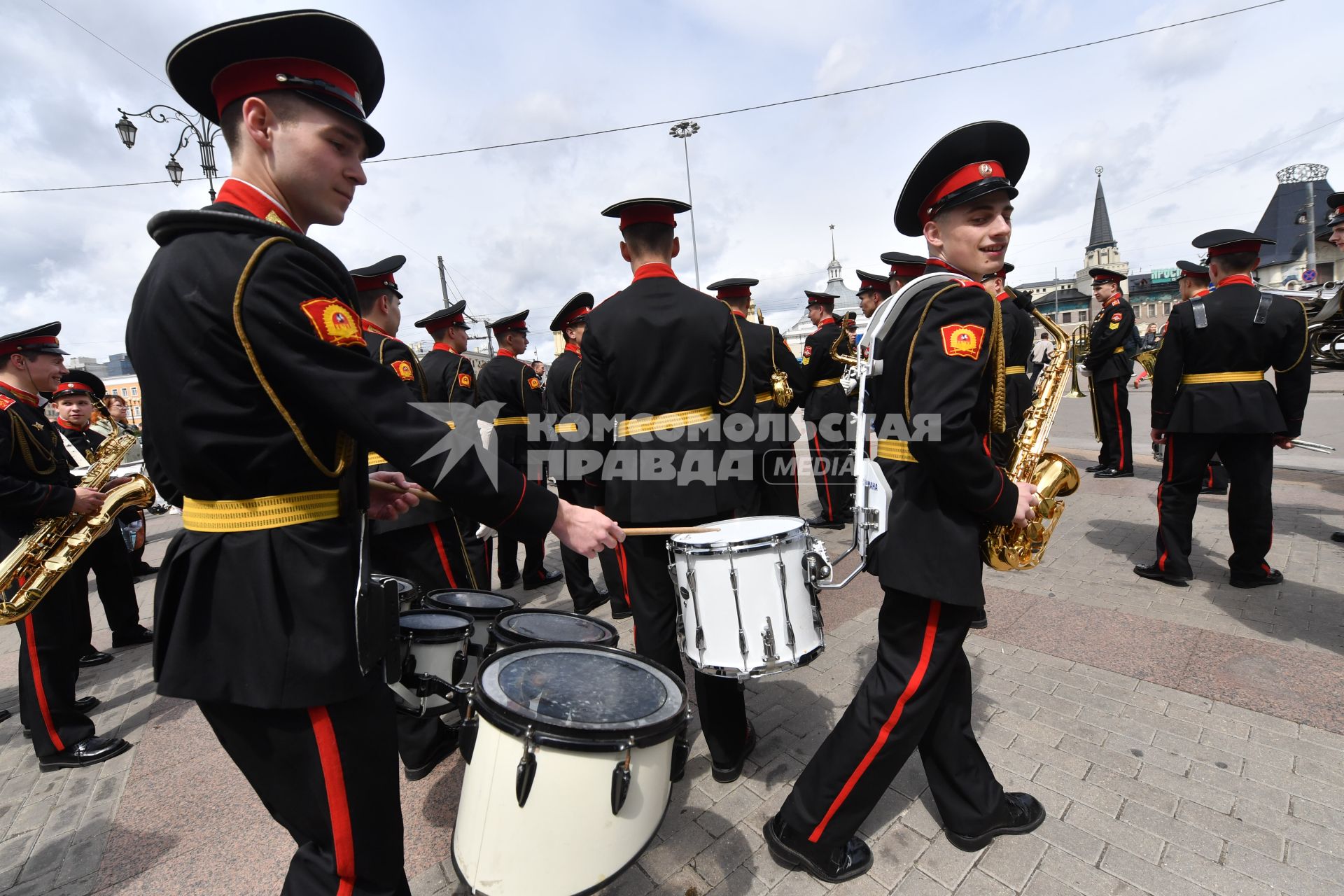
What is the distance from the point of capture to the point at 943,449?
6.10 feet

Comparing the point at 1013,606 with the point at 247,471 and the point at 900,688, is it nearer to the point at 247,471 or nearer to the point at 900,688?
the point at 900,688

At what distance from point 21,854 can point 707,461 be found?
3.48m

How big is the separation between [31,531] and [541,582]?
3.53m

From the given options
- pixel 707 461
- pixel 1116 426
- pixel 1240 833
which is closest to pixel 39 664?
pixel 707 461

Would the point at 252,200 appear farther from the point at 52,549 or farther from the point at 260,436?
the point at 52,549

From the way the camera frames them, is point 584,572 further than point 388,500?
Yes

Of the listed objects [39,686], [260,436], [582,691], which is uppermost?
[260,436]

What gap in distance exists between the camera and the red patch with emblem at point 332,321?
1.31 m

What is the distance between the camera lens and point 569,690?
1.62m

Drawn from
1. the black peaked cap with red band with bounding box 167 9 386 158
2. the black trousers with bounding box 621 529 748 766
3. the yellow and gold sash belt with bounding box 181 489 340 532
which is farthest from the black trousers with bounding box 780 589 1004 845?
the black peaked cap with red band with bounding box 167 9 386 158

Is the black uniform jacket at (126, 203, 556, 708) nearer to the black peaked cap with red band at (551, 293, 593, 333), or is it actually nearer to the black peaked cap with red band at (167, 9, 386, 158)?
the black peaked cap with red band at (167, 9, 386, 158)

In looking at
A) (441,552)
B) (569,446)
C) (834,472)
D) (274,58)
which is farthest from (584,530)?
(834,472)

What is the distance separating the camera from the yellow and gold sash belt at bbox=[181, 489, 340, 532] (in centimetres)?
139

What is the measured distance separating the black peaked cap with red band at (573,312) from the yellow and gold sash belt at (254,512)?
4.15 metres
